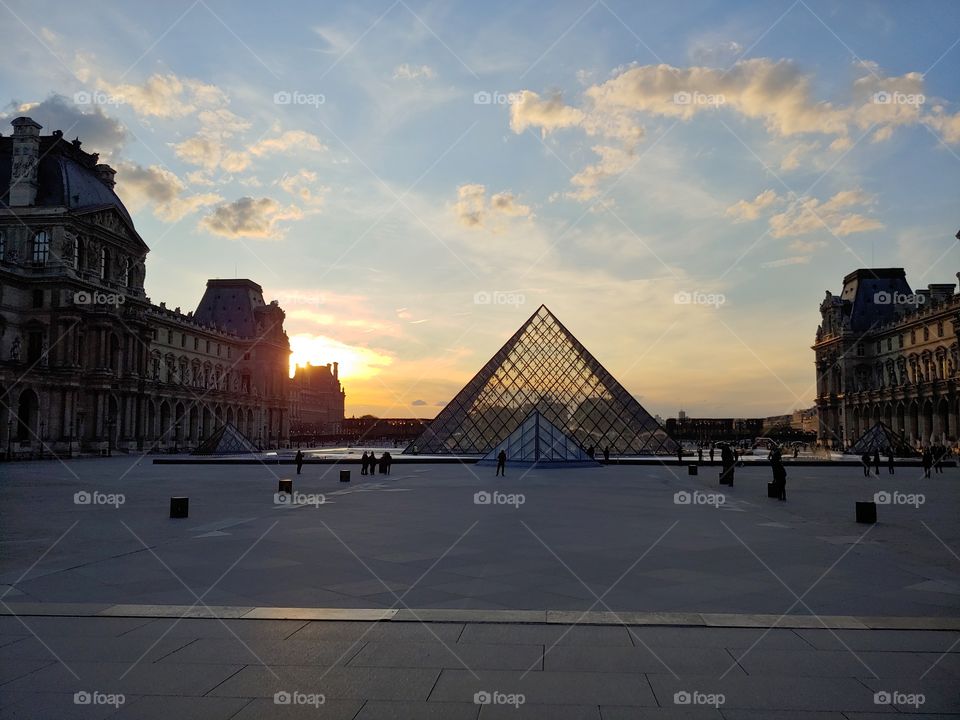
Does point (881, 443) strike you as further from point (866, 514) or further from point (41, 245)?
point (41, 245)

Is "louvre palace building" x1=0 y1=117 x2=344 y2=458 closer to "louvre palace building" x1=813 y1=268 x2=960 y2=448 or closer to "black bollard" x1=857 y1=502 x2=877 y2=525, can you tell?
"black bollard" x1=857 y1=502 x2=877 y2=525

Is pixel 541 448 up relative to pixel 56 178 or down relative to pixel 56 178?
down

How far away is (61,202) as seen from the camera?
50031 mm

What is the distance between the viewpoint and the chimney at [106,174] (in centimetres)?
5888

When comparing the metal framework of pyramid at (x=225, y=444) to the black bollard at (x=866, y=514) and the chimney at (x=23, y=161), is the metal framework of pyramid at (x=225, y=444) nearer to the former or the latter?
the chimney at (x=23, y=161)

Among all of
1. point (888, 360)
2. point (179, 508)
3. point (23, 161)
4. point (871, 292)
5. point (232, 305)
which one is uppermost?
point (23, 161)

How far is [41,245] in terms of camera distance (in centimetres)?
4897

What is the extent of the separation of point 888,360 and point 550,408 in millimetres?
54936

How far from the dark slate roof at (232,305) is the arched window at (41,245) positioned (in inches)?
1452

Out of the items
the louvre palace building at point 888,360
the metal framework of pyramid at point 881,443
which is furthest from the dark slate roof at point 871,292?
the metal framework of pyramid at point 881,443

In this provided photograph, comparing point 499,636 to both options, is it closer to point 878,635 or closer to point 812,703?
point 812,703

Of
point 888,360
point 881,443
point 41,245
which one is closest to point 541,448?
point 881,443

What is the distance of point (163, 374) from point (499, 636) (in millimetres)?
68406

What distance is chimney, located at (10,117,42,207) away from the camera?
49531 mm
